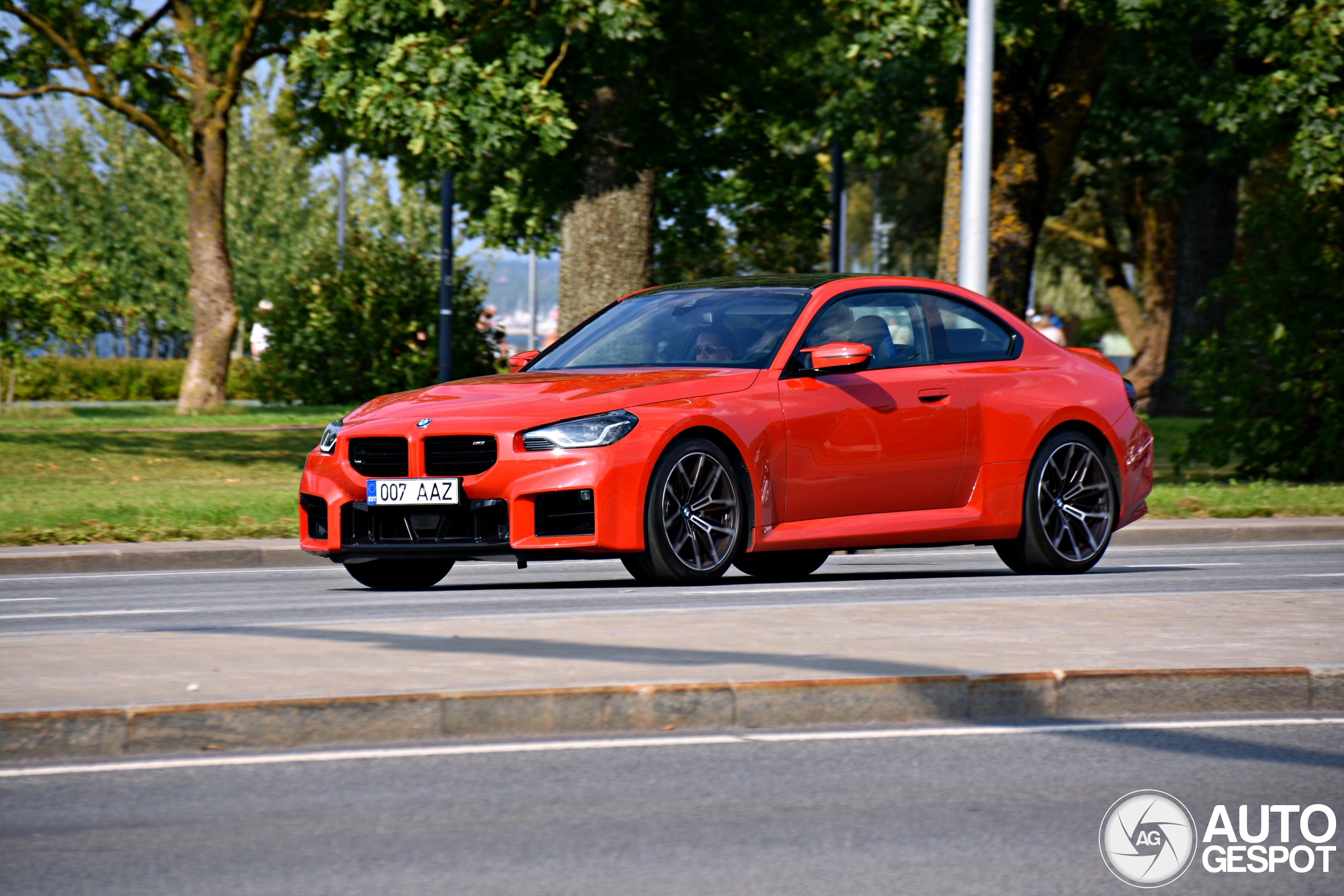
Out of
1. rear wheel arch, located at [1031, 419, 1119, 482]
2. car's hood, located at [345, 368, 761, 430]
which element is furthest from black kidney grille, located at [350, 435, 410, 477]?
rear wheel arch, located at [1031, 419, 1119, 482]

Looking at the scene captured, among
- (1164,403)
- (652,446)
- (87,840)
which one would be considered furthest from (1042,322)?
(87,840)

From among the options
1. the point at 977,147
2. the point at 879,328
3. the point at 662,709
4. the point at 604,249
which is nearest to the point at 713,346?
the point at 879,328

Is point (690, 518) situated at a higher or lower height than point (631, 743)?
higher

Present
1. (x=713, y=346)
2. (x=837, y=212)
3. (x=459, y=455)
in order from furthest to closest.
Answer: (x=837, y=212)
(x=713, y=346)
(x=459, y=455)

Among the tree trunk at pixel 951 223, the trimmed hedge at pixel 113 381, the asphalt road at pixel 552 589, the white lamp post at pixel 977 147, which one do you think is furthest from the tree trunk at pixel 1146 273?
the asphalt road at pixel 552 589

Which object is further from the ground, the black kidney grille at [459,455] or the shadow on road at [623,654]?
the black kidney grille at [459,455]

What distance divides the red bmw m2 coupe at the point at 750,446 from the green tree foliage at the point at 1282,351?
930 cm

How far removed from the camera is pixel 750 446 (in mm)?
9336

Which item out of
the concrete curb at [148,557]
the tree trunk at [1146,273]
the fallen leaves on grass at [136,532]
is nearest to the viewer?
the concrete curb at [148,557]

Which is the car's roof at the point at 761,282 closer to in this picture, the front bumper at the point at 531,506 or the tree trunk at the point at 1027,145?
the front bumper at the point at 531,506

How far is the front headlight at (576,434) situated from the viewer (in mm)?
8875

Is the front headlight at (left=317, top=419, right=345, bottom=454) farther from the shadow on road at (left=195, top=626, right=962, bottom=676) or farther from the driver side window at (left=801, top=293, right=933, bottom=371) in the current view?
the driver side window at (left=801, top=293, right=933, bottom=371)

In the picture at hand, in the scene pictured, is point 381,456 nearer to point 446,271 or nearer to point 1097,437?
point 1097,437

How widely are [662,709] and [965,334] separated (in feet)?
16.2
